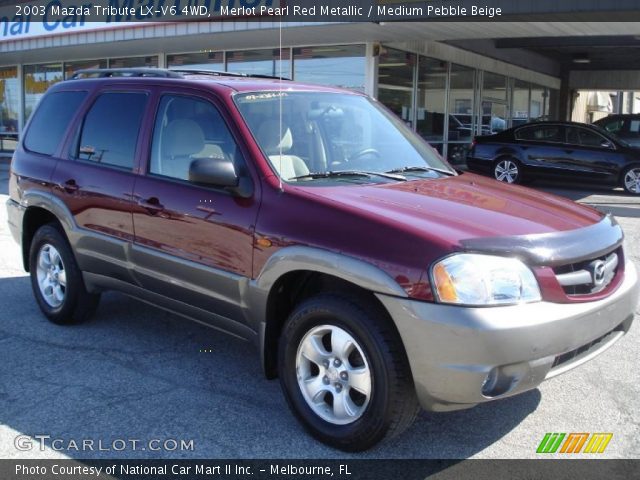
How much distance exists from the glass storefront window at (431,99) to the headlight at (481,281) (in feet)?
44.3

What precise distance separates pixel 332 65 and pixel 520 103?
10.9 metres

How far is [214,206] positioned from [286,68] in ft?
40.5

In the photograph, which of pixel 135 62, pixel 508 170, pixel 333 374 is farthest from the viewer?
pixel 135 62

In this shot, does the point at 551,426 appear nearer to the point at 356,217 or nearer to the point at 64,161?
the point at 356,217

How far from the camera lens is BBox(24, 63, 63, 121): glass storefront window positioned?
2108cm

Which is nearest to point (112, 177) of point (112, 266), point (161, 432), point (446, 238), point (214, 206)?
point (112, 266)

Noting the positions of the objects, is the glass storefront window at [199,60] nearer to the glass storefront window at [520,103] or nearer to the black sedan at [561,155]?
the black sedan at [561,155]

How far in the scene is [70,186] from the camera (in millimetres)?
4883

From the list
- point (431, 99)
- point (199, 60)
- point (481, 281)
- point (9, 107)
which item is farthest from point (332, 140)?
point (9, 107)

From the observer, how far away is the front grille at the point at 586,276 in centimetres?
311

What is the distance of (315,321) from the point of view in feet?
10.9

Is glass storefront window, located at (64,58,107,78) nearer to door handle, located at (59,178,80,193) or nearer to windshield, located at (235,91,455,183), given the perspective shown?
door handle, located at (59,178,80,193)

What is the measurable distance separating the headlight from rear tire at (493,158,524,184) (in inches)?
486

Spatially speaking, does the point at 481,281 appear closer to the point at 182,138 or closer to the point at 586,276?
the point at 586,276
